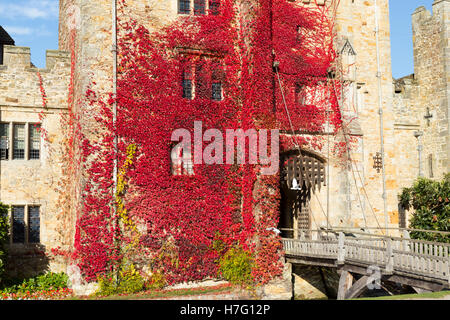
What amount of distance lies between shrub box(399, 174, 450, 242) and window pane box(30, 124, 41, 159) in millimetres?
15846

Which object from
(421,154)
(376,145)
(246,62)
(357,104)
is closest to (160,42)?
(246,62)

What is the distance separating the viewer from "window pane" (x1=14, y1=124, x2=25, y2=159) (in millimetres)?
16781

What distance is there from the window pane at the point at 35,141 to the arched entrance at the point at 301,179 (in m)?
9.17

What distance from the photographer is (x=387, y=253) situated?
1177 cm

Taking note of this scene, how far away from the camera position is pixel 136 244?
616 inches

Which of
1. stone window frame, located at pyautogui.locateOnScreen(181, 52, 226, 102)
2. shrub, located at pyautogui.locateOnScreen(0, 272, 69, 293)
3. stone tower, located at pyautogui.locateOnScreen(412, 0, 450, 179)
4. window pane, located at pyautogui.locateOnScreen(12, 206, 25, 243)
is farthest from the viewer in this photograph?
stone tower, located at pyautogui.locateOnScreen(412, 0, 450, 179)

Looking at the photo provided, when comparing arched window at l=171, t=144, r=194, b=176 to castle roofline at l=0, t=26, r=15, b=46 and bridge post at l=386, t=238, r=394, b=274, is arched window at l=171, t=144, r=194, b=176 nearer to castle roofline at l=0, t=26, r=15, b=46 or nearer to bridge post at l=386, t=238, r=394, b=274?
bridge post at l=386, t=238, r=394, b=274

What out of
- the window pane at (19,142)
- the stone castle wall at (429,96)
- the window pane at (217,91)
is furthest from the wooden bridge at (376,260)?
the window pane at (19,142)

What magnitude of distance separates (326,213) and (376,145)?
3695 millimetres

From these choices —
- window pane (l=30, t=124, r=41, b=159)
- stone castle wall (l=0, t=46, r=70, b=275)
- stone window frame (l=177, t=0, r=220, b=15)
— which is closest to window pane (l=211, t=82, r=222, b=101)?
stone window frame (l=177, t=0, r=220, b=15)

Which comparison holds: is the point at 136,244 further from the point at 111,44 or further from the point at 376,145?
the point at 376,145

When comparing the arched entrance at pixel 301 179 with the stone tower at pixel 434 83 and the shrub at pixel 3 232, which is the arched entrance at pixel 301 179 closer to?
the stone tower at pixel 434 83

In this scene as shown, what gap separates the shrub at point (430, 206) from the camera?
1923cm

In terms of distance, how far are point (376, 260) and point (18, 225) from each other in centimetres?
1214
